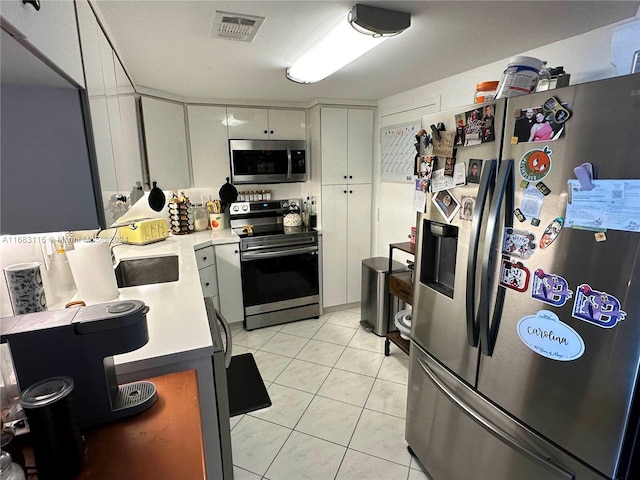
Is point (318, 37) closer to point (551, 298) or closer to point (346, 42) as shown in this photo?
point (346, 42)

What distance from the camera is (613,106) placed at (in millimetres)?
911

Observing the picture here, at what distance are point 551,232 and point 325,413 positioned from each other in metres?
A: 1.80

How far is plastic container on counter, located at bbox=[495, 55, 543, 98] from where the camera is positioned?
1.25m

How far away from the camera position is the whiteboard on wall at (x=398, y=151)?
2928 millimetres

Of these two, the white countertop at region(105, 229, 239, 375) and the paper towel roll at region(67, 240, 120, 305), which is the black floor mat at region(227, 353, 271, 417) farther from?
the paper towel roll at region(67, 240, 120, 305)

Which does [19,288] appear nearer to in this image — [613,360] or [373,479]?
[373,479]

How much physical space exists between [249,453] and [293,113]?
119 inches

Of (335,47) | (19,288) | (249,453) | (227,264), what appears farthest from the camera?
(227,264)

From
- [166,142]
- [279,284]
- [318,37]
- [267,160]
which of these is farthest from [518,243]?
[166,142]

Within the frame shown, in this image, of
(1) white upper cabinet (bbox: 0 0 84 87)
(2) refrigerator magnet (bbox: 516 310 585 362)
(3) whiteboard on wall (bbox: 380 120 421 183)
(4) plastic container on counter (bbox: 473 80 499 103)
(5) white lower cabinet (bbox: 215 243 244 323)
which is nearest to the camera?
(1) white upper cabinet (bbox: 0 0 84 87)

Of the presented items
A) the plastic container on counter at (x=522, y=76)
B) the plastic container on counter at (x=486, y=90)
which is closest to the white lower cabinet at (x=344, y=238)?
the plastic container on counter at (x=486, y=90)

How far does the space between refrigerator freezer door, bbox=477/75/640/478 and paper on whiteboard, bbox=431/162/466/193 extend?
0.22 m

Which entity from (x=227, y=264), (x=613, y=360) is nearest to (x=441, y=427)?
(x=613, y=360)

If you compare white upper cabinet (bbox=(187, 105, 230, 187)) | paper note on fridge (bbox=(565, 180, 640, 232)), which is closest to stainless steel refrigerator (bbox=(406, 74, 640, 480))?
paper note on fridge (bbox=(565, 180, 640, 232))
